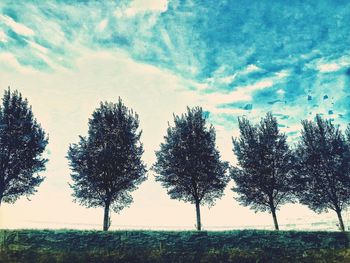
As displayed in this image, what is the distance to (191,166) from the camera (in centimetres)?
2992

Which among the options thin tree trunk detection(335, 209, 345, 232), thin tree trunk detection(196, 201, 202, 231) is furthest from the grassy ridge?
thin tree trunk detection(335, 209, 345, 232)

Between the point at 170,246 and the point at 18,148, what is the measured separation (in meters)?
19.5

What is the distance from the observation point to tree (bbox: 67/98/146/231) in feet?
89.0

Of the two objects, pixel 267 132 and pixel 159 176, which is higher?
pixel 267 132

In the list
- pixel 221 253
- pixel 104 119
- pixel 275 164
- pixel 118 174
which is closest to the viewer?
pixel 221 253

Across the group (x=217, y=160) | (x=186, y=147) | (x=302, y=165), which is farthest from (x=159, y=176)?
(x=302, y=165)

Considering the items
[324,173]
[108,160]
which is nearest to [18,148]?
[108,160]

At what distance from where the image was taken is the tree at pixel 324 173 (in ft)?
102

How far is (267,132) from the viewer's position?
1323 inches

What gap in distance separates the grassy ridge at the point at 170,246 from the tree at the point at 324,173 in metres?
12.2

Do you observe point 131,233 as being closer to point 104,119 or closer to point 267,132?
point 104,119

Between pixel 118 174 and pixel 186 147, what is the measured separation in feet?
27.2

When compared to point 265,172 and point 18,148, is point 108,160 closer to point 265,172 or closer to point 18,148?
point 18,148

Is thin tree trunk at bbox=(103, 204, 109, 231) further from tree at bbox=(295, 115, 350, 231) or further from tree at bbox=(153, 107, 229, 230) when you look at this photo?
tree at bbox=(295, 115, 350, 231)
